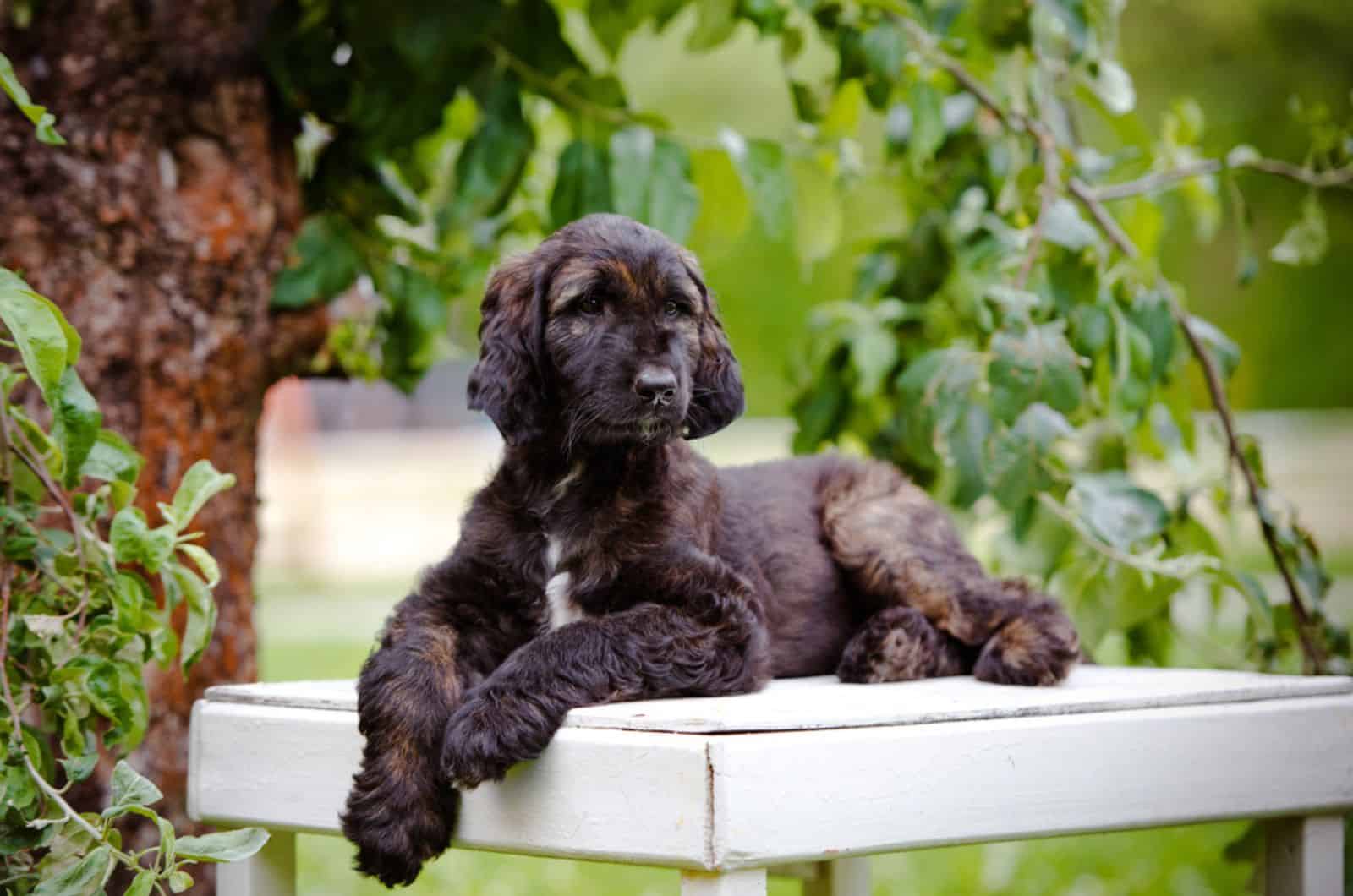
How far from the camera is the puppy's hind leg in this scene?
330cm

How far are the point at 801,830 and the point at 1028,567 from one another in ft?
6.56

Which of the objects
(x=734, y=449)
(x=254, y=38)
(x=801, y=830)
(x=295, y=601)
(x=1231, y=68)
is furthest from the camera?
(x=734, y=449)

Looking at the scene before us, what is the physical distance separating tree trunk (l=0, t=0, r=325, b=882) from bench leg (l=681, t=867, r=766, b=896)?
1932mm

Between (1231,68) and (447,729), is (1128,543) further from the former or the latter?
(1231,68)

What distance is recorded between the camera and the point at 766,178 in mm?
4055

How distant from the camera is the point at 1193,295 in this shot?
674 inches

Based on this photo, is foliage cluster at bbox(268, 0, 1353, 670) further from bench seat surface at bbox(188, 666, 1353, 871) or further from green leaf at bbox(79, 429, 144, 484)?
green leaf at bbox(79, 429, 144, 484)

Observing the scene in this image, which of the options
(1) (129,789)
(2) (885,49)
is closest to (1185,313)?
(2) (885,49)

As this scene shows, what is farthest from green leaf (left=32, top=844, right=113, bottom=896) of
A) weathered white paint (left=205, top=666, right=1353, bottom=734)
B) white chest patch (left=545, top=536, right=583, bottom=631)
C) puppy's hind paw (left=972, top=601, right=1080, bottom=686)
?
puppy's hind paw (left=972, top=601, right=1080, bottom=686)

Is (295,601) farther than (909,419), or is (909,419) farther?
(295,601)

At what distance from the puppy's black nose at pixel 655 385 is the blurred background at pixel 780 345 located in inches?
250

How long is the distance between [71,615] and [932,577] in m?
1.86

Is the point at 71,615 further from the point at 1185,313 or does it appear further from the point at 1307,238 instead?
the point at 1307,238

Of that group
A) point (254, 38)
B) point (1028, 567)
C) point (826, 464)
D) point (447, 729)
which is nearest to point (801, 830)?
point (447, 729)
